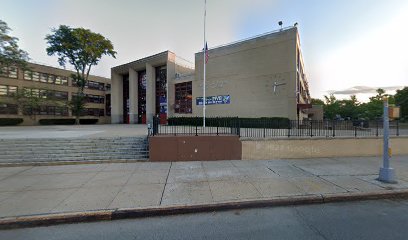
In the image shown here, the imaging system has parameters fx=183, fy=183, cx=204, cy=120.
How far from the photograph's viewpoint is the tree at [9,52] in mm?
22413

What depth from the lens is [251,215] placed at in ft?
13.1

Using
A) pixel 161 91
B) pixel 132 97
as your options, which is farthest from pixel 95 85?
pixel 161 91

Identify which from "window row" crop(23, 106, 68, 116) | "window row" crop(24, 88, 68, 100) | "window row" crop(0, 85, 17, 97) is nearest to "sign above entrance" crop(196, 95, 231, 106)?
"window row" crop(24, 88, 68, 100)

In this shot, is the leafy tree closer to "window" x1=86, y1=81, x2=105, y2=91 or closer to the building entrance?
the building entrance

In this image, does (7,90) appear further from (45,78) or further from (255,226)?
(255,226)

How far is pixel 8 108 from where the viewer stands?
31.3m

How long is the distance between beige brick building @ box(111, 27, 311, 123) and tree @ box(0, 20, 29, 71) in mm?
14448

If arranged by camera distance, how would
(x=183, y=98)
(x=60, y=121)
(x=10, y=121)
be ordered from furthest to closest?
(x=60, y=121) < (x=10, y=121) < (x=183, y=98)

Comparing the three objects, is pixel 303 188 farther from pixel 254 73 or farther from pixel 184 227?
pixel 254 73

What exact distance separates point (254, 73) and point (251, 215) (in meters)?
18.4

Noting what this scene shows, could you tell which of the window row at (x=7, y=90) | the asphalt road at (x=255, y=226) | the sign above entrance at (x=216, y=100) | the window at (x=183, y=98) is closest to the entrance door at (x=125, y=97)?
the window at (x=183, y=98)

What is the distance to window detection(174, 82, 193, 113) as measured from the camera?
26.9m

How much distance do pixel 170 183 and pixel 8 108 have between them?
4153 centimetres

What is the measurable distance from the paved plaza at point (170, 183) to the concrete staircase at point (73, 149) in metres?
0.82
